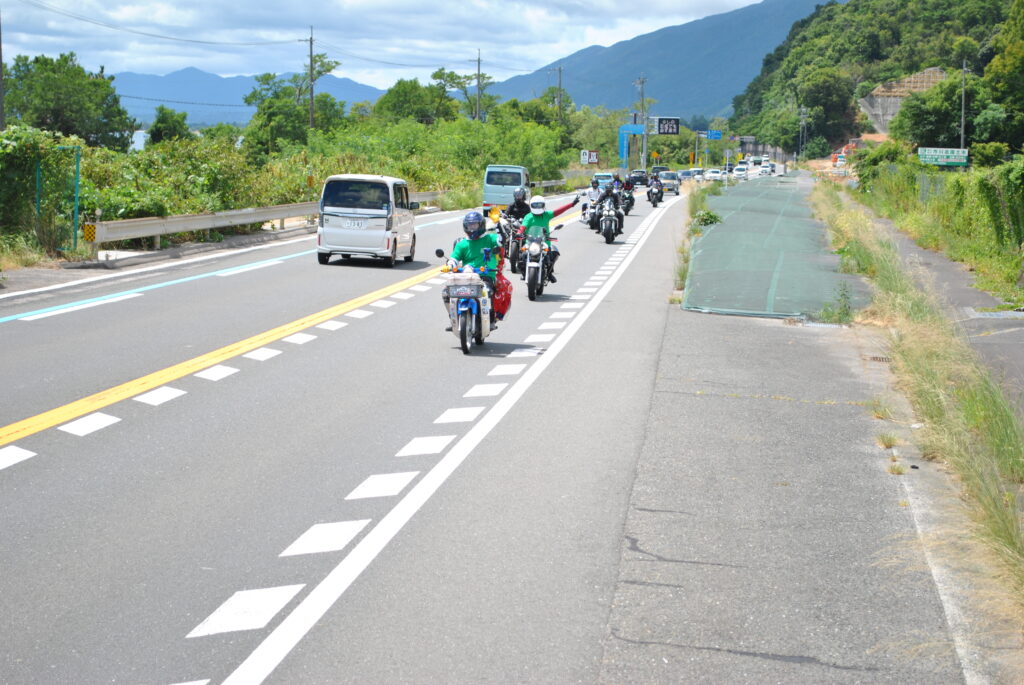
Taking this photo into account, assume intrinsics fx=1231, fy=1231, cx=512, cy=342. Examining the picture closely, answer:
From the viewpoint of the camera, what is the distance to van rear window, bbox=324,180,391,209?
25.0 m

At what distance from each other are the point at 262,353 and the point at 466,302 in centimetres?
239

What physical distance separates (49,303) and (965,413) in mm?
13085

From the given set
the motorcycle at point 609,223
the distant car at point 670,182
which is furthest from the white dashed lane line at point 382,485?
the distant car at point 670,182

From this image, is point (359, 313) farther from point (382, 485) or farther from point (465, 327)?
point (382, 485)

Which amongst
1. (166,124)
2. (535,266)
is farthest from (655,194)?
(166,124)

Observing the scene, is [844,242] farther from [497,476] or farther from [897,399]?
[497,476]

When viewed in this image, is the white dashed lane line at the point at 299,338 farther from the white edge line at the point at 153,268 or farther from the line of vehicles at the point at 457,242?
the white edge line at the point at 153,268

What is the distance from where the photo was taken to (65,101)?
109 meters

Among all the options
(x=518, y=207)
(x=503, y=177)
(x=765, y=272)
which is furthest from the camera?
(x=503, y=177)

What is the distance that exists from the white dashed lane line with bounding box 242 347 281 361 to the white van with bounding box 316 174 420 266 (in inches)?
435

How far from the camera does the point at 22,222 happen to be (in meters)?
23.2

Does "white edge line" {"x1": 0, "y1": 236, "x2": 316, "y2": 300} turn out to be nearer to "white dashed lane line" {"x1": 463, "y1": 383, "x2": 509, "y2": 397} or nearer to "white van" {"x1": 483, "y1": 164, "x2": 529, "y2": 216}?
"white dashed lane line" {"x1": 463, "y1": 383, "x2": 509, "y2": 397}

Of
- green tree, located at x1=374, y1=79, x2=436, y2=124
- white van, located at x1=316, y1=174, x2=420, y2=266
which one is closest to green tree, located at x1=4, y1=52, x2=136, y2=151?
green tree, located at x1=374, y1=79, x2=436, y2=124

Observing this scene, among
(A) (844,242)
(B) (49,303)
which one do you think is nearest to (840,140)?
(A) (844,242)
